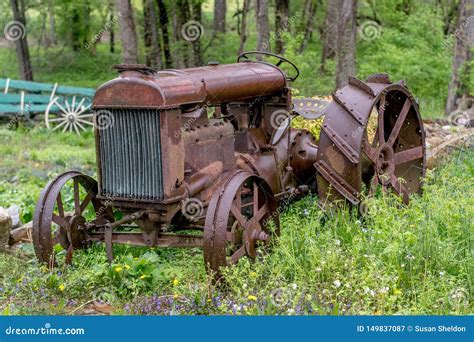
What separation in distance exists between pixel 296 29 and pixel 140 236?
1967cm

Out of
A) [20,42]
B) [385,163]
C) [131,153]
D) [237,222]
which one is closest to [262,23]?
[385,163]

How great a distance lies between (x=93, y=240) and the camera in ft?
19.9

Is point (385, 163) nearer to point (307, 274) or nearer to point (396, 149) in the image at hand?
point (396, 149)

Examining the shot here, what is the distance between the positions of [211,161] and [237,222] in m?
0.75

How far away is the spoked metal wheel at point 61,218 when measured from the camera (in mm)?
5742

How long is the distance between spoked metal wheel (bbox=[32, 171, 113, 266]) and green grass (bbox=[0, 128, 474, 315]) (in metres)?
0.15

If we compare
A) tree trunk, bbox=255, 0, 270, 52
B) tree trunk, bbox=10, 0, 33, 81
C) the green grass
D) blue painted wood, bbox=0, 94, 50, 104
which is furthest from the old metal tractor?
tree trunk, bbox=10, 0, 33, 81

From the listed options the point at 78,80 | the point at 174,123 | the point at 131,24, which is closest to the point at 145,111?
the point at 174,123

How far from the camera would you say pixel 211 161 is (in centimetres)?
603

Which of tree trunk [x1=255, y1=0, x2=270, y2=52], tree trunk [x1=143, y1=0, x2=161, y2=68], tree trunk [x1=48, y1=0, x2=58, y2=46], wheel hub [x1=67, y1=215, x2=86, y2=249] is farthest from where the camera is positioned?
tree trunk [x1=48, y1=0, x2=58, y2=46]

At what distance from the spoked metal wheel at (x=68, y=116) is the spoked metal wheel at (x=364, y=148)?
352 inches

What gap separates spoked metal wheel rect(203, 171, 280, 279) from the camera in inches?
204

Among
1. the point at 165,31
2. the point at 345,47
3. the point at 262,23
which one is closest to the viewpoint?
the point at 262,23

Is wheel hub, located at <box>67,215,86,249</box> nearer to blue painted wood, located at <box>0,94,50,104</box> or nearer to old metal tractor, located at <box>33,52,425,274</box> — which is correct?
old metal tractor, located at <box>33,52,425,274</box>
